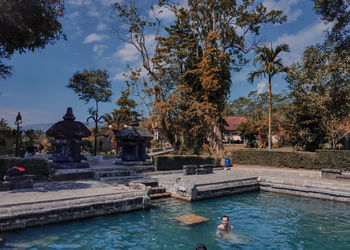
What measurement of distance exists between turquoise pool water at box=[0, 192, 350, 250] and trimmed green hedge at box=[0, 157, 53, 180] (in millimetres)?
7405

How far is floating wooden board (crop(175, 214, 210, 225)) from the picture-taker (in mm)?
9775

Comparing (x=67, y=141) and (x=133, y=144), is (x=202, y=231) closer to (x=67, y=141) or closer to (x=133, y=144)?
(x=67, y=141)

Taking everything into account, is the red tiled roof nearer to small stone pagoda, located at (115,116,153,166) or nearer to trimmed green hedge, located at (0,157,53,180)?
small stone pagoda, located at (115,116,153,166)

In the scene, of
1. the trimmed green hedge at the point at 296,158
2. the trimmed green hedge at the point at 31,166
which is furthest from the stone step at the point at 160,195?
the trimmed green hedge at the point at 296,158

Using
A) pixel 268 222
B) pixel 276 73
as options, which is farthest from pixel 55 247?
pixel 276 73

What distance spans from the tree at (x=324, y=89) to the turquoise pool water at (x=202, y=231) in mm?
16208

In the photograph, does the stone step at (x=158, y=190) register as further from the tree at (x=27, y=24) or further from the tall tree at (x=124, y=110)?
the tall tree at (x=124, y=110)

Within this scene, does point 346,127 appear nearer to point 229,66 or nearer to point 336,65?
point 336,65

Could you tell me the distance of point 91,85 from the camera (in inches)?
1711

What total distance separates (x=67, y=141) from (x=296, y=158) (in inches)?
809

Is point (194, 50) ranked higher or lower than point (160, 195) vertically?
higher

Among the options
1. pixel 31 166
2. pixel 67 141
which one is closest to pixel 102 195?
pixel 31 166

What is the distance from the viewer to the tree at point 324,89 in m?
24.3

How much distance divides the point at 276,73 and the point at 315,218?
20.0m
